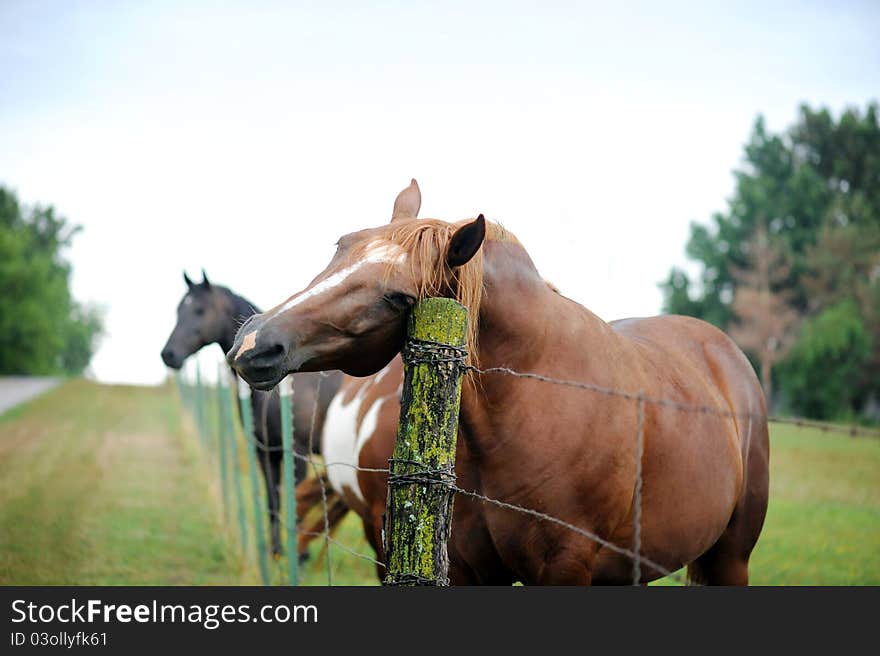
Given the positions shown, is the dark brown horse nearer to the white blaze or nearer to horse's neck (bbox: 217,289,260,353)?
horse's neck (bbox: 217,289,260,353)

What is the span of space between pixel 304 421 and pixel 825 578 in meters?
4.09

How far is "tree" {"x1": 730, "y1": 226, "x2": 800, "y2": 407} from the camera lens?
1049 inches

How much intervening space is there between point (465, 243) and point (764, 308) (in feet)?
92.3

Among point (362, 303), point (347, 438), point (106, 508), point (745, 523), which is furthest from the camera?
point (106, 508)

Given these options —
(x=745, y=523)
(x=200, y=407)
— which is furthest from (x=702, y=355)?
(x=200, y=407)

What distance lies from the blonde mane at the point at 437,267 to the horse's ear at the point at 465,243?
0.03 metres

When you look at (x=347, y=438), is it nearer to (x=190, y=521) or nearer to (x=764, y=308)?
(x=190, y=521)

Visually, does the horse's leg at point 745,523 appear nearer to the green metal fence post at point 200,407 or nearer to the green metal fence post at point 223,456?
the green metal fence post at point 223,456

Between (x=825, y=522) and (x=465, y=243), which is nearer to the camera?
(x=465, y=243)

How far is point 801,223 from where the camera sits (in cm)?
3247

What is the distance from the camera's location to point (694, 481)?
293cm

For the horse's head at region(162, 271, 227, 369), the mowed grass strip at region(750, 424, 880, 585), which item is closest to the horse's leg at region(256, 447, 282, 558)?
the horse's head at region(162, 271, 227, 369)

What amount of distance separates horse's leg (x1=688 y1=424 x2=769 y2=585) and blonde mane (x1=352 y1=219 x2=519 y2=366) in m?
1.73
